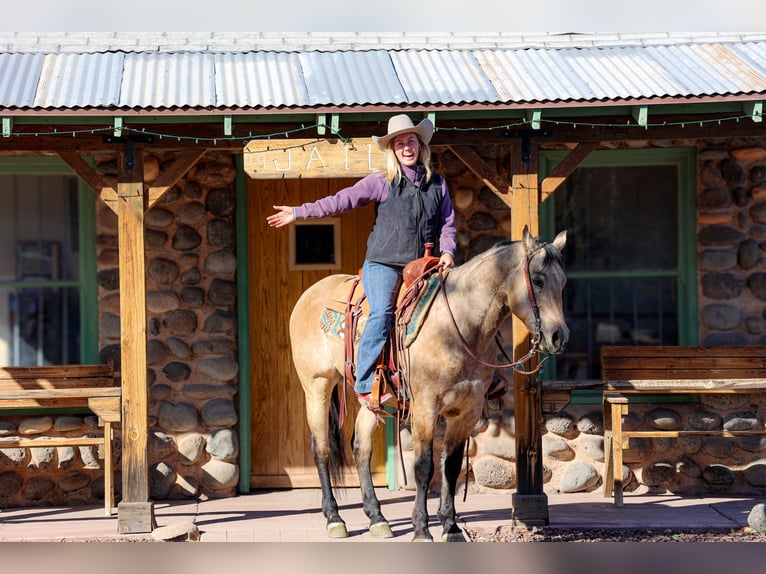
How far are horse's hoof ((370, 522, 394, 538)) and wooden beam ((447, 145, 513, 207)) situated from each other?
2.35 metres

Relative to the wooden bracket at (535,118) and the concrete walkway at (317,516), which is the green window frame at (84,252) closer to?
the concrete walkway at (317,516)

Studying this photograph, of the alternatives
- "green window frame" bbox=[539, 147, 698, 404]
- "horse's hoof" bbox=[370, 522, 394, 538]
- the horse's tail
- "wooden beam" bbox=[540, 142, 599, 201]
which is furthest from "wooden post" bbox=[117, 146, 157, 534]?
"green window frame" bbox=[539, 147, 698, 404]

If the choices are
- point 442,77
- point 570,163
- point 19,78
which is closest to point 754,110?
point 570,163

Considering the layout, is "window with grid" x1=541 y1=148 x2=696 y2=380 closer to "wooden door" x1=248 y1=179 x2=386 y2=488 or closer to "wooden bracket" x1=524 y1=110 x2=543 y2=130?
"wooden door" x1=248 y1=179 x2=386 y2=488

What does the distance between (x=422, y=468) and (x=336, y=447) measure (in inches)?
40.7

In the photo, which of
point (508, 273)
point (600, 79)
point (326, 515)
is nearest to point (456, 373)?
point (508, 273)

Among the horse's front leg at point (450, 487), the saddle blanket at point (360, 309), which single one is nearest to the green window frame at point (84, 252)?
the saddle blanket at point (360, 309)

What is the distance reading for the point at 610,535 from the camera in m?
7.26

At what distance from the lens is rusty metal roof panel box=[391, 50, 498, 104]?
7.19 meters

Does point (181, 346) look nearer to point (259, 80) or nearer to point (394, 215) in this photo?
point (259, 80)

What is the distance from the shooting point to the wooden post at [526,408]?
7.41 m

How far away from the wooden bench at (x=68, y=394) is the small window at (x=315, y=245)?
69.5 inches

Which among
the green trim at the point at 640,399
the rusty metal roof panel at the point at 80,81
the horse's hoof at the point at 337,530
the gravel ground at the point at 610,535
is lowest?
the gravel ground at the point at 610,535

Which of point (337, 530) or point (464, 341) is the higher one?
point (464, 341)
